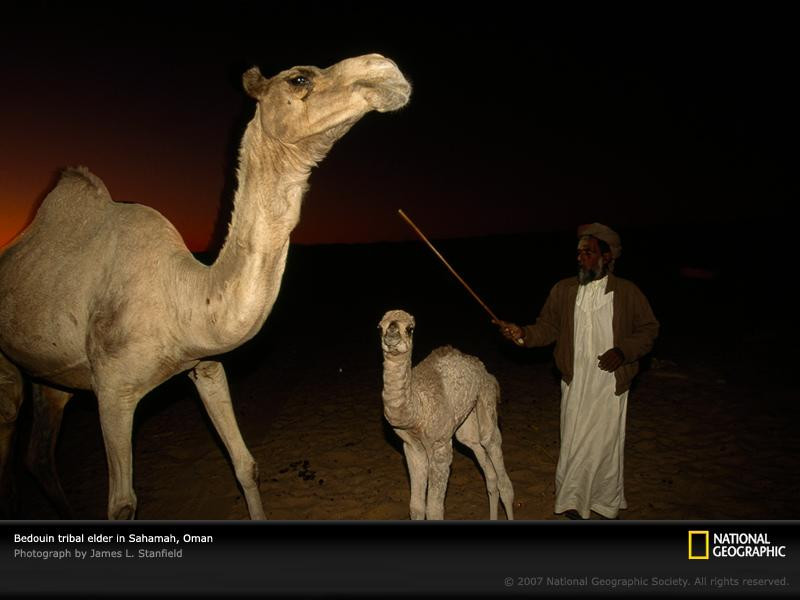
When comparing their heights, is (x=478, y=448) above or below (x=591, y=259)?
below

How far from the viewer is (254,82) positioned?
104 inches

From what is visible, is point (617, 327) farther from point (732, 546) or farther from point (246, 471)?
point (246, 471)

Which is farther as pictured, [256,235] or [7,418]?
[7,418]

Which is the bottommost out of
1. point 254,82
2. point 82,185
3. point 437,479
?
point 437,479

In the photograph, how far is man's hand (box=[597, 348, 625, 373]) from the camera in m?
3.83

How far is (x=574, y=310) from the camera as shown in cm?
421

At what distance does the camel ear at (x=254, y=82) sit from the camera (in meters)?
2.65

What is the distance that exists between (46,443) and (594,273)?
17.6 feet

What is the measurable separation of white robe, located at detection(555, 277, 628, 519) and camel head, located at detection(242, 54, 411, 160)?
2.68 m

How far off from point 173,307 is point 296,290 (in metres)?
26.7

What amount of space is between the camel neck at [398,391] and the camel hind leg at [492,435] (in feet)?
3.37

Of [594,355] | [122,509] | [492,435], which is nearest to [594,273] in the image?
[594,355]

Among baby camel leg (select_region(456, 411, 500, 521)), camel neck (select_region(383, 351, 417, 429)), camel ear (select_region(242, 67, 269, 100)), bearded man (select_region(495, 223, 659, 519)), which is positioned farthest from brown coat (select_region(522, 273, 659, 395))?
camel ear (select_region(242, 67, 269, 100))

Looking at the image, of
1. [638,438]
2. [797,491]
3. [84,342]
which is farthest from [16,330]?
[797,491]
